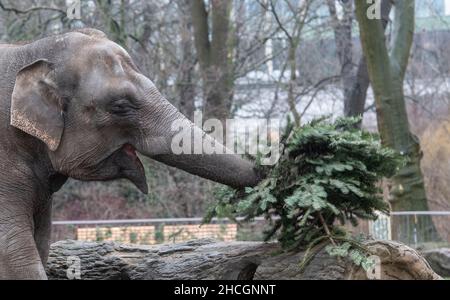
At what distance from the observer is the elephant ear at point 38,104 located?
7.32 meters

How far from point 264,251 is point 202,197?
39.7 ft

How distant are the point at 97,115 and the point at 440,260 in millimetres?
7422

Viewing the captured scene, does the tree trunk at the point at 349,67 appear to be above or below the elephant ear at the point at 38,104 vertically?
above

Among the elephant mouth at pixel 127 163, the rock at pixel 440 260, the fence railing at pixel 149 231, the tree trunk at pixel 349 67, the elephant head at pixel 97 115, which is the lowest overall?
the rock at pixel 440 260

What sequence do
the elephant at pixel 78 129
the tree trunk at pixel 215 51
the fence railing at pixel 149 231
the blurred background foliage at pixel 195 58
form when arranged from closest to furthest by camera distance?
the elephant at pixel 78 129
the fence railing at pixel 149 231
the blurred background foliage at pixel 195 58
the tree trunk at pixel 215 51

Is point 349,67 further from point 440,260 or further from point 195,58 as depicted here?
point 440,260

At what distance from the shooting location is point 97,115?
7.34 metres

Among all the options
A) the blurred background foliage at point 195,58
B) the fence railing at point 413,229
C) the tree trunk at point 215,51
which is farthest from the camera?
the tree trunk at point 215,51

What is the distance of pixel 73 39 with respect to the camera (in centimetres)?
757

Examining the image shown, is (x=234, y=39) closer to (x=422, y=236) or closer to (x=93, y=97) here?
(x=422, y=236)

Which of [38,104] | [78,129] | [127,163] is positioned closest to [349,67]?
[127,163]

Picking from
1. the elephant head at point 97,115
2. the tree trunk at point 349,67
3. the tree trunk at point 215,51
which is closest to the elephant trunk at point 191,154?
the elephant head at point 97,115

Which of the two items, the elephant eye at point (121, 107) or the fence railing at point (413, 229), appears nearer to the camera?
the elephant eye at point (121, 107)

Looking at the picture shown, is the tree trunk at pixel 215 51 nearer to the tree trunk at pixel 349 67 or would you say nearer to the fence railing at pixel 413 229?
the tree trunk at pixel 349 67
